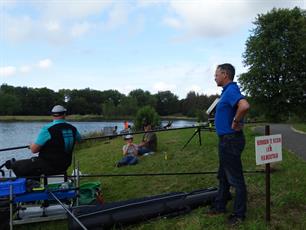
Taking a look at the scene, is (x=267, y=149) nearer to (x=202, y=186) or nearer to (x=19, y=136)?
(x=202, y=186)

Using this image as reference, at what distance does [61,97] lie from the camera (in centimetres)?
9694

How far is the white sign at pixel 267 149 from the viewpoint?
4738 millimetres

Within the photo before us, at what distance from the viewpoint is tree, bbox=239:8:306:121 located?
78.6 feet

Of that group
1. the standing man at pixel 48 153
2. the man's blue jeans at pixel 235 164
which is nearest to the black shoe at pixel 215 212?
the man's blue jeans at pixel 235 164

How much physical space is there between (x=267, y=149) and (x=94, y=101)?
10114 cm

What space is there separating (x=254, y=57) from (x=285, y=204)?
19.6 metres

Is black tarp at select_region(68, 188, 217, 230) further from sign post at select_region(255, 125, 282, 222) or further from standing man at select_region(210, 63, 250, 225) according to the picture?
sign post at select_region(255, 125, 282, 222)

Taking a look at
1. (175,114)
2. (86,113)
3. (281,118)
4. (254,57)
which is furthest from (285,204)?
(175,114)

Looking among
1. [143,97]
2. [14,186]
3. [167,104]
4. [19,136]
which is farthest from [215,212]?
[167,104]

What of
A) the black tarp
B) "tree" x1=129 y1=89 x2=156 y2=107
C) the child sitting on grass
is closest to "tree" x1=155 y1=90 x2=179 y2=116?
"tree" x1=129 y1=89 x2=156 y2=107

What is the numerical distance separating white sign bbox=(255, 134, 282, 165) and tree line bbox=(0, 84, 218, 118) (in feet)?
200

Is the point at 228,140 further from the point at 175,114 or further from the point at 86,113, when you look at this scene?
the point at 175,114

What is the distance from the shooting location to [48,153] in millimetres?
5621

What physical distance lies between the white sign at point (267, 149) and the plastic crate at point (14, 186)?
300 centimetres
